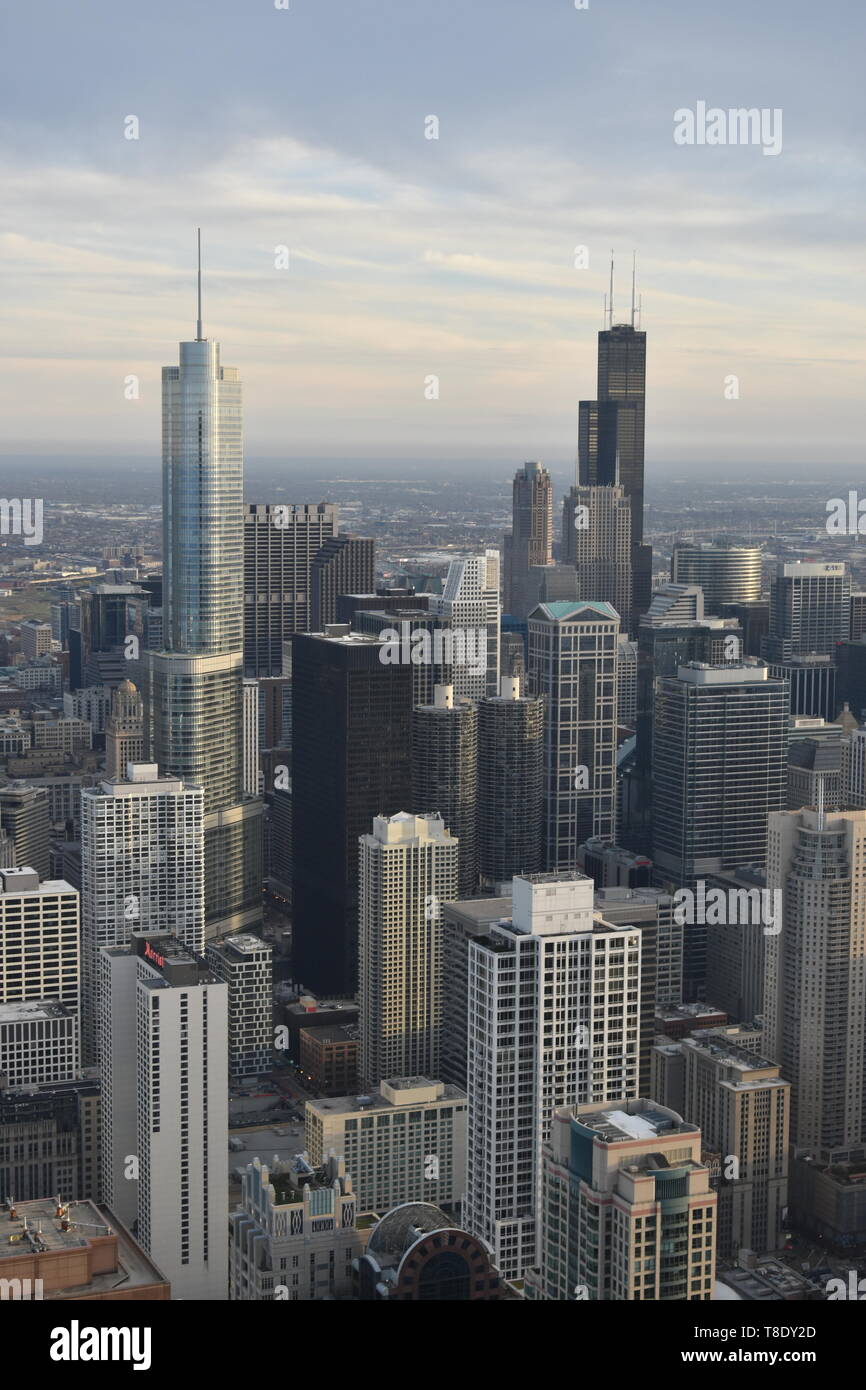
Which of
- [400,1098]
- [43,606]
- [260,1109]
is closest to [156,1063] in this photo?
[400,1098]

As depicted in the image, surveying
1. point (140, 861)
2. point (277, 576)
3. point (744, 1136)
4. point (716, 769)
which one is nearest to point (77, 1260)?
point (744, 1136)

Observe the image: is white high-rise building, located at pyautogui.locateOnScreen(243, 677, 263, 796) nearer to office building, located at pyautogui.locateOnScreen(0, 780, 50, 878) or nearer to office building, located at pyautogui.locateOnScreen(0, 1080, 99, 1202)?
office building, located at pyautogui.locateOnScreen(0, 780, 50, 878)

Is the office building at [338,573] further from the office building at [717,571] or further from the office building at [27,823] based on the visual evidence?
the office building at [27,823]

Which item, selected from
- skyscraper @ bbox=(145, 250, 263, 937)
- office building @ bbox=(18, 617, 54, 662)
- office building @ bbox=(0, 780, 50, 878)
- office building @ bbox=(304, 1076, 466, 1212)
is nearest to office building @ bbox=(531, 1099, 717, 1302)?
office building @ bbox=(304, 1076, 466, 1212)

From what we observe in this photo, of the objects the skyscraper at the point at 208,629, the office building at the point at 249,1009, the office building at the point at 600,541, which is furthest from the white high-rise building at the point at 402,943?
the office building at the point at 600,541

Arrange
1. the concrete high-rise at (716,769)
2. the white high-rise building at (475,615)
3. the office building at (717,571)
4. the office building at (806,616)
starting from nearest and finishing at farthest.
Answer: the concrete high-rise at (716,769) < the white high-rise building at (475,615) < the office building at (806,616) < the office building at (717,571)

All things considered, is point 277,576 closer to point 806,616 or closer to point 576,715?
point 576,715
